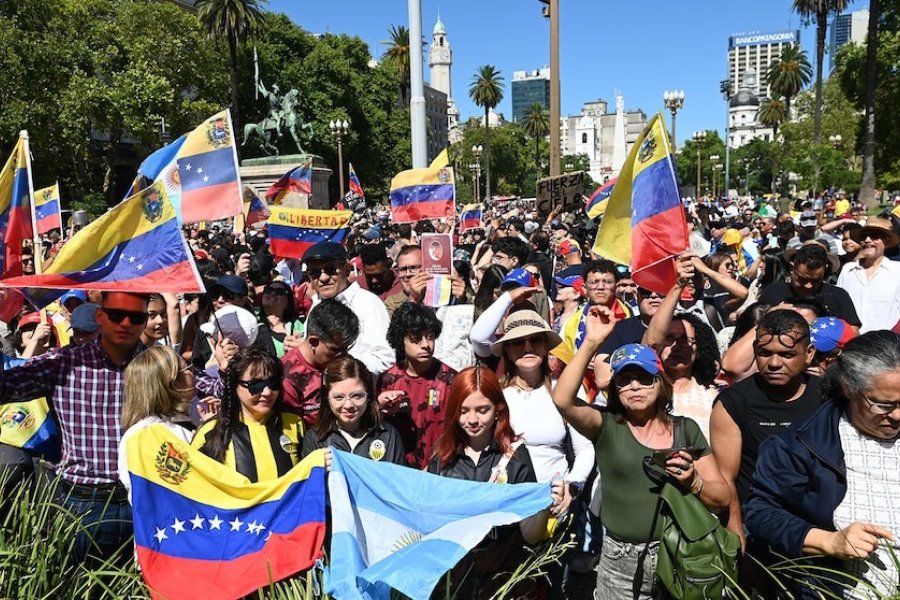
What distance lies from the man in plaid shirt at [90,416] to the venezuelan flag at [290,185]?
21.6ft

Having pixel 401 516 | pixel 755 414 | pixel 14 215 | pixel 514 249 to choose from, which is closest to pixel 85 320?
pixel 14 215

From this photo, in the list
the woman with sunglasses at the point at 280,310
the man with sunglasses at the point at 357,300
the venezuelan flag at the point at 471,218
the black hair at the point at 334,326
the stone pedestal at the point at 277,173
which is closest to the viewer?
the black hair at the point at 334,326

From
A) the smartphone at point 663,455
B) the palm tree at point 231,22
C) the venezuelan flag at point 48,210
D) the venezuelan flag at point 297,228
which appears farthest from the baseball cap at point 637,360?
the palm tree at point 231,22

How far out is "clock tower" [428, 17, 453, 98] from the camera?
160750 millimetres

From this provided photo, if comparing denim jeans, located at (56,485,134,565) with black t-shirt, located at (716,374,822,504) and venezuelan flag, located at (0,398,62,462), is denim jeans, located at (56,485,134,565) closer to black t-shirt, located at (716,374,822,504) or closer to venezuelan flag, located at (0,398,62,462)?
venezuelan flag, located at (0,398,62,462)

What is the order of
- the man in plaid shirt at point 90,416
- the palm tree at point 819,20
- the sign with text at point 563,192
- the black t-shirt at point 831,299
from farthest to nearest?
the palm tree at point 819,20, the sign with text at point 563,192, the black t-shirt at point 831,299, the man in plaid shirt at point 90,416

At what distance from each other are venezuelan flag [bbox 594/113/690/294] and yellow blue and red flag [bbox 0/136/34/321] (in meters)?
A: 3.59

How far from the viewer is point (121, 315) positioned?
348 centimetres

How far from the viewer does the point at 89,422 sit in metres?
3.33

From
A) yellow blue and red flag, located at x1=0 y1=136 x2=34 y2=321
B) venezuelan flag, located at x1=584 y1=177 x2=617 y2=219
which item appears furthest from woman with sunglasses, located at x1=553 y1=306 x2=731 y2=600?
venezuelan flag, located at x1=584 y1=177 x2=617 y2=219

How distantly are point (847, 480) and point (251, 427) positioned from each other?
242 centimetres

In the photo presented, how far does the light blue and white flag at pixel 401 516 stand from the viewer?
2.80 metres

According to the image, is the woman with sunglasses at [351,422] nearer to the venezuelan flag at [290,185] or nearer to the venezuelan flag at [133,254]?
the venezuelan flag at [133,254]

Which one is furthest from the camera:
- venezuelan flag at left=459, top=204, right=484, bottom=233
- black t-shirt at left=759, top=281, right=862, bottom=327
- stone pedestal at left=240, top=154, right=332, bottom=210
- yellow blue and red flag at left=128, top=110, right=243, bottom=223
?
stone pedestal at left=240, top=154, right=332, bottom=210
